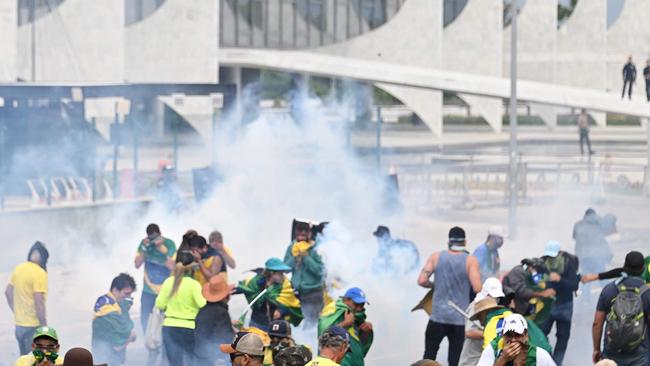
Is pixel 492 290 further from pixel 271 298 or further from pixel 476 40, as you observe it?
pixel 476 40

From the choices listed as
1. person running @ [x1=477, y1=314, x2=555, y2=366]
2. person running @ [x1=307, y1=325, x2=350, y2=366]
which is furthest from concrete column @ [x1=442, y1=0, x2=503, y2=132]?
person running @ [x1=477, y1=314, x2=555, y2=366]

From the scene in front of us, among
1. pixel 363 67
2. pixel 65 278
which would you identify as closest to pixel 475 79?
pixel 363 67

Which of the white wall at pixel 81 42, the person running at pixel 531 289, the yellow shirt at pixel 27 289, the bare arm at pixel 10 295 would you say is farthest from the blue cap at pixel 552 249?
the white wall at pixel 81 42

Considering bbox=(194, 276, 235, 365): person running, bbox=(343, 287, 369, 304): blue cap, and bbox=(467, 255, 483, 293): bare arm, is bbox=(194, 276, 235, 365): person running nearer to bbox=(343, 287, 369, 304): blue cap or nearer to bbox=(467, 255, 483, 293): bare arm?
bbox=(343, 287, 369, 304): blue cap

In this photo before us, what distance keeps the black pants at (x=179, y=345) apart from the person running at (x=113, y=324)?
15.5 inches

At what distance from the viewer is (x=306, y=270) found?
468 inches

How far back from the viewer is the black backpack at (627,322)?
9.18m

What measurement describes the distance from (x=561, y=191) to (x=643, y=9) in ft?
109

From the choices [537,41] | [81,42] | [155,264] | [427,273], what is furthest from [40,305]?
[537,41]

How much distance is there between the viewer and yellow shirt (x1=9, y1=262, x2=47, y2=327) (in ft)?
36.2

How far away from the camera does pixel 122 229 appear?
2214 cm

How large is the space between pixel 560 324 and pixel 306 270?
2.09 meters

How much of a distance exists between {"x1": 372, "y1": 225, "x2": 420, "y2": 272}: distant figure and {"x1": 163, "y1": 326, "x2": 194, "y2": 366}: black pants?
4.39 m

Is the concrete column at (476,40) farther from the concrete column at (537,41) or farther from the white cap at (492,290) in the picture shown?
the white cap at (492,290)
